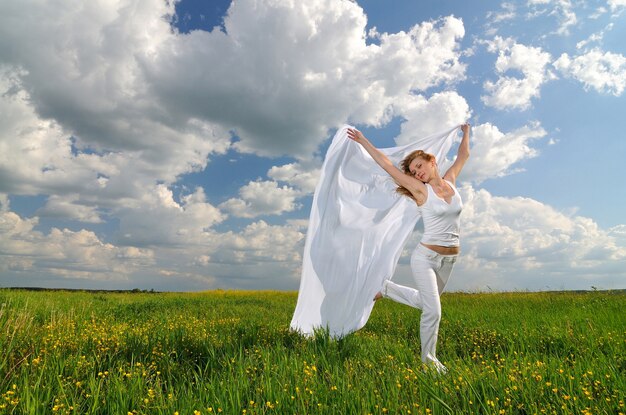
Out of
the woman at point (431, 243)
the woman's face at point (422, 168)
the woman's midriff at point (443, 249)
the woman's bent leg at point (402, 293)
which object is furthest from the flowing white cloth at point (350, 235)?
the woman's midriff at point (443, 249)

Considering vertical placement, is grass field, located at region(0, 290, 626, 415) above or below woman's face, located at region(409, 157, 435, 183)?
below

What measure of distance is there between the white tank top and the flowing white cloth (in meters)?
1.58

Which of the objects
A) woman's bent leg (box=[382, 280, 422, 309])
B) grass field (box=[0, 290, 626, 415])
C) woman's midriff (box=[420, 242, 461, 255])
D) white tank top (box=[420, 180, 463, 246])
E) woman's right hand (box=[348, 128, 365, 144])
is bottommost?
grass field (box=[0, 290, 626, 415])

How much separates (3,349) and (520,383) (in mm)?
6630

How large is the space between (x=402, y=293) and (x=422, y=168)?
2.03 metres

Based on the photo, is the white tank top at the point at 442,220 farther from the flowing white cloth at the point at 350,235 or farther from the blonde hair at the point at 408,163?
the flowing white cloth at the point at 350,235

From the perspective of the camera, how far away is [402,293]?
7207 mm

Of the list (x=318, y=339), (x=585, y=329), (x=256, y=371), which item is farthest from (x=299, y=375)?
(x=585, y=329)

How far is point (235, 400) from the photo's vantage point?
14.3 ft

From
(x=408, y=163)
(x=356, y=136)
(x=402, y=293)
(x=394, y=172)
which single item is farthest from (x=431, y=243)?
(x=356, y=136)

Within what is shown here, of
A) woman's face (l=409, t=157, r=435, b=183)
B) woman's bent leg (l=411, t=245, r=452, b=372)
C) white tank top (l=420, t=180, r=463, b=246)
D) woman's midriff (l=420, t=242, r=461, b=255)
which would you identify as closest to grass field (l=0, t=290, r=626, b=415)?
woman's bent leg (l=411, t=245, r=452, b=372)

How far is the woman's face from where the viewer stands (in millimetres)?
6930

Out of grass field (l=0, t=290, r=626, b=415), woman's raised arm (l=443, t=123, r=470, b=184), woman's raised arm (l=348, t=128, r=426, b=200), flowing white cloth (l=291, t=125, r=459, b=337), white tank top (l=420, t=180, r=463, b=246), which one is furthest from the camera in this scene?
flowing white cloth (l=291, t=125, r=459, b=337)

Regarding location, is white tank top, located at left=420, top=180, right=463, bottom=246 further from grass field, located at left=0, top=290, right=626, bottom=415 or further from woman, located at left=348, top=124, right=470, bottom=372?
grass field, located at left=0, top=290, right=626, bottom=415
